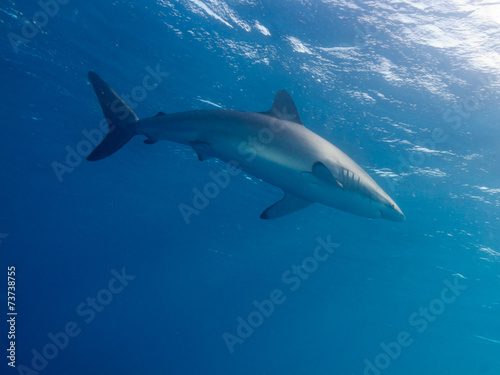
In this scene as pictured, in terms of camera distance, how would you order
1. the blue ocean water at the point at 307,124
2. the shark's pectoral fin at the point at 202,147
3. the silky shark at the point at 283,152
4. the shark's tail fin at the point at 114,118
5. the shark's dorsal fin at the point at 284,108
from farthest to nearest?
the blue ocean water at the point at 307,124 < the shark's tail fin at the point at 114,118 < the shark's dorsal fin at the point at 284,108 < the shark's pectoral fin at the point at 202,147 < the silky shark at the point at 283,152

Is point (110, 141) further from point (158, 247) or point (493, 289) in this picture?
point (158, 247)

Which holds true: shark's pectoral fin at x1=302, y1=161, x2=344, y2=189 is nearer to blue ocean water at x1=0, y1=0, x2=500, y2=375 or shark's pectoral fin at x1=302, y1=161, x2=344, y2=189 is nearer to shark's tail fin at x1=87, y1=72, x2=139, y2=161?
shark's tail fin at x1=87, y1=72, x2=139, y2=161

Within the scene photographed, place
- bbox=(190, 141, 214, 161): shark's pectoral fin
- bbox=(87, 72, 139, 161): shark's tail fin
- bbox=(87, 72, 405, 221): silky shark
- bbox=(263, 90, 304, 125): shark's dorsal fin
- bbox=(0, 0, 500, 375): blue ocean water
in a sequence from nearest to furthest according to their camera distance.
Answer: bbox=(87, 72, 405, 221): silky shark
bbox=(190, 141, 214, 161): shark's pectoral fin
bbox=(263, 90, 304, 125): shark's dorsal fin
bbox=(87, 72, 139, 161): shark's tail fin
bbox=(0, 0, 500, 375): blue ocean water

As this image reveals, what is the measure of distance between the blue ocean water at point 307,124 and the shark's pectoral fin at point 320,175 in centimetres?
606

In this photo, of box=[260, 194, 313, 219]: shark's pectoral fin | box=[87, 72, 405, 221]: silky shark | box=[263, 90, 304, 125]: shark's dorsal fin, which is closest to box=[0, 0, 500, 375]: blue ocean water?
box=[263, 90, 304, 125]: shark's dorsal fin

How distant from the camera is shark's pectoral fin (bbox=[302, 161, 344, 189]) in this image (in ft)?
16.3

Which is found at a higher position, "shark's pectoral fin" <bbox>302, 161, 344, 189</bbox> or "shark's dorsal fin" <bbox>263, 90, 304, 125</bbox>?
"shark's dorsal fin" <bbox>263, 90, 304, 125</bbox>

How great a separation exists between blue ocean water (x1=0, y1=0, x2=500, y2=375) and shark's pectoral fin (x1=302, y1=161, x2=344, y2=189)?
6.06 meters

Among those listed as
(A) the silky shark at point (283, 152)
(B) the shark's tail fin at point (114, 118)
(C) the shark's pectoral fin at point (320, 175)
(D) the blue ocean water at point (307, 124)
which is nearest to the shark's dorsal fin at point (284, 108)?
(A) the silky shark at point (283, 152)

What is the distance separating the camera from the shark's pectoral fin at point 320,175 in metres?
4.95

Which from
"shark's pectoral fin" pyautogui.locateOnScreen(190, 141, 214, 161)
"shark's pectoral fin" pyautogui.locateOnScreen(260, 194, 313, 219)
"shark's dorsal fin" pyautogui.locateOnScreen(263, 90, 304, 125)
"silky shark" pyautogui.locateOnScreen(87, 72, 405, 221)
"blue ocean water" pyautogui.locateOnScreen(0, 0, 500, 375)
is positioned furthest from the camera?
"blue ocean water" pyautogui.locateOnScreen(0, 0, 500, 375)

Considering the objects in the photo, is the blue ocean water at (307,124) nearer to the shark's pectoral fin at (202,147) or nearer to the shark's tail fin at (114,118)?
the shark's tail fin at (114,118)

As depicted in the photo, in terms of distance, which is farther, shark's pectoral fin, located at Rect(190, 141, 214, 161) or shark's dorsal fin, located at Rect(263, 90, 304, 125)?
shark's dorsal fin, located at Rect(263, 90, 304, 125)

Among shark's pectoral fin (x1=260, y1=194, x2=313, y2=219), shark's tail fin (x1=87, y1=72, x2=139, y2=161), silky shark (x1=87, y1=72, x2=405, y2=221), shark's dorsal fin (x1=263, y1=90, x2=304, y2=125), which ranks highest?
shark's dorsal fin (x1=263, y1=90, x2=304, y2=125)
